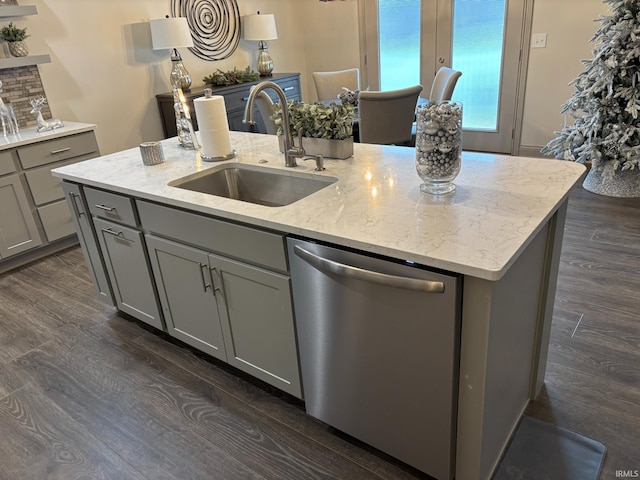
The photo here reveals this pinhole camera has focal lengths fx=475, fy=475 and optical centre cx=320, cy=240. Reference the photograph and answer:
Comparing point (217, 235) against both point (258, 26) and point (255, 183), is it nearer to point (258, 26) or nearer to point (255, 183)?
point (255, 183)

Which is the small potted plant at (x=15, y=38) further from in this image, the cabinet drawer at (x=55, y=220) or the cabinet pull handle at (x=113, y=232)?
the cabinet pull handle at (x=113, y=232)

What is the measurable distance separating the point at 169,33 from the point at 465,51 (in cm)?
304

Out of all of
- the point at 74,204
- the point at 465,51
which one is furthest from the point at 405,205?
the point at 465,51

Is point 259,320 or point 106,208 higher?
point 106,208

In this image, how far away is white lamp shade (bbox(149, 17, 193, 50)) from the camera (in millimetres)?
4094

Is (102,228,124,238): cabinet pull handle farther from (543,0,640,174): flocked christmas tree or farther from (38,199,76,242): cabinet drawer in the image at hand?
(543,0,640,174): flocked christmas tree

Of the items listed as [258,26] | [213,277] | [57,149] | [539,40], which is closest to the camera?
[213,277]

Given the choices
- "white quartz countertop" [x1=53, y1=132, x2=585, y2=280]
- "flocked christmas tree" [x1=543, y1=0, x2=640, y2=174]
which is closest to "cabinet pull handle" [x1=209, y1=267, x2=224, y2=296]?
"white quartz countertop" [x1=53, y1=132, x2=585, y2=280]

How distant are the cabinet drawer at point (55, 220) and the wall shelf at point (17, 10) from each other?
133cm

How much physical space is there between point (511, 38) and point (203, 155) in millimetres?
3854

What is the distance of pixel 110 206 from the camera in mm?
2207

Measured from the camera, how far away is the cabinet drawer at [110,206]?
2121 millimetres

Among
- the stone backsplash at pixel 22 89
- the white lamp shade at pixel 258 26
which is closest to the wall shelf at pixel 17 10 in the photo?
the stone backsplash at pixel 22 89

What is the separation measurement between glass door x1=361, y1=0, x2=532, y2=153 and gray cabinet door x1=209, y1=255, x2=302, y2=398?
4250 millimetres
